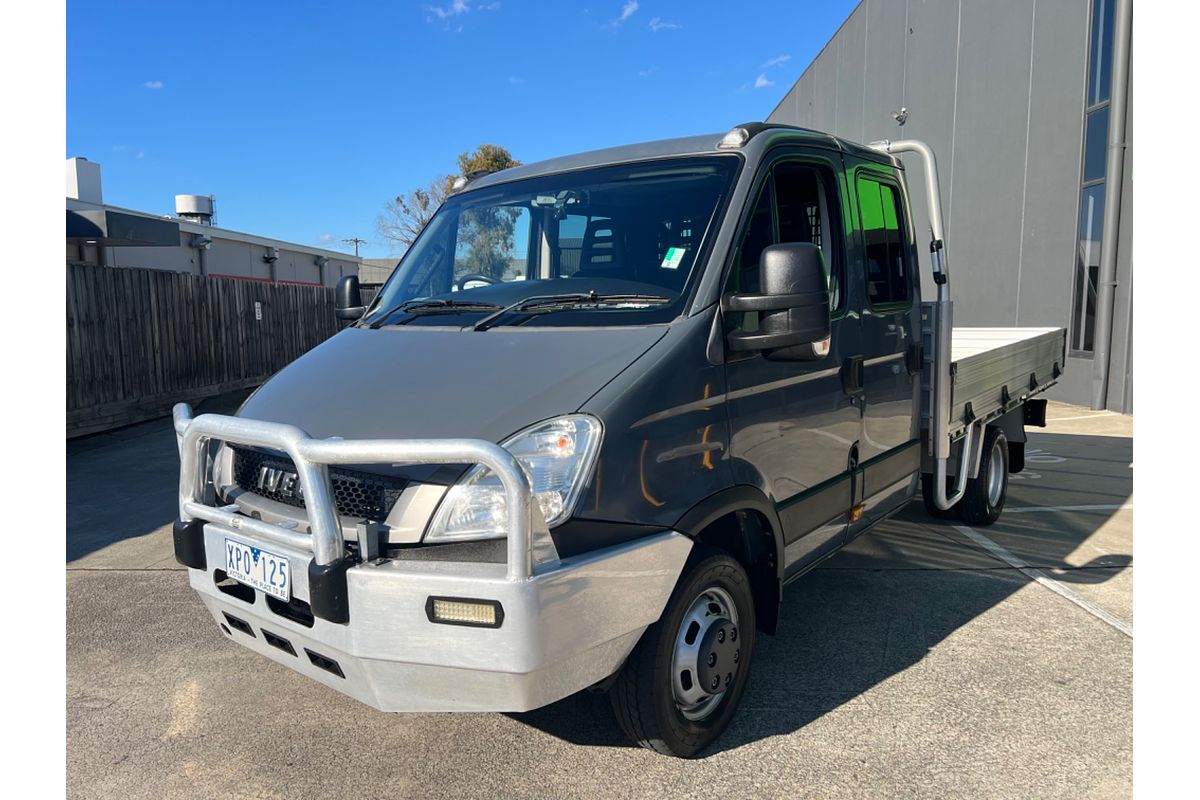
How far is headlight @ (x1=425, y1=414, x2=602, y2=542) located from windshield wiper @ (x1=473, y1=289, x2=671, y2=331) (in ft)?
2.31

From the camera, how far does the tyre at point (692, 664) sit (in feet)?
9.12

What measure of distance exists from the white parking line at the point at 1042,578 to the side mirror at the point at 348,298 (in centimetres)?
424

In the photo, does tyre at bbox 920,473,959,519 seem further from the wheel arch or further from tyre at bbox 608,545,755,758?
tyre at bbox 608,545,755,758

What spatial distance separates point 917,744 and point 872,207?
8.31 feet

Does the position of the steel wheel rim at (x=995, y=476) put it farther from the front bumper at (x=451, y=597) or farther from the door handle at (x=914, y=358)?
the front bumper at (x=451, y=597)

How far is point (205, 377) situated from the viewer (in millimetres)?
14227

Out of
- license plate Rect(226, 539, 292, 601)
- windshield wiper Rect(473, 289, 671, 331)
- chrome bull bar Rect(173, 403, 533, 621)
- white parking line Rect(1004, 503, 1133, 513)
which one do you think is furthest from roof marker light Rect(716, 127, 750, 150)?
white parking line Rect(1004, 503, 1133, 513)

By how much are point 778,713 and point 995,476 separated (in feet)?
12.2

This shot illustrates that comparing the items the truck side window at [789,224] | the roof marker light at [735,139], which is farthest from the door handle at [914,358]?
the roof marker light at [735,139]

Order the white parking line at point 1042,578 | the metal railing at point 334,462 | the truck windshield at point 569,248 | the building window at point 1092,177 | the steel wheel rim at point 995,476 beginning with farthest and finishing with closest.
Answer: the building window at point 1092,177, the steel wheel rim at point 995,476, the white parking line at point 1042,578, the truck windshield at point 569,248, the metal railing at point 334,462

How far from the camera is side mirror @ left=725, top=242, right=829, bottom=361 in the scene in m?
2.85

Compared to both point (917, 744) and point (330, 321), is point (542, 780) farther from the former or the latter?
point (330, 321)

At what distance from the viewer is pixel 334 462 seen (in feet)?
7.75

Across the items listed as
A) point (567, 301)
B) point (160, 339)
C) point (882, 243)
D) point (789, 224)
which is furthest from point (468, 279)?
point (160, 339)
